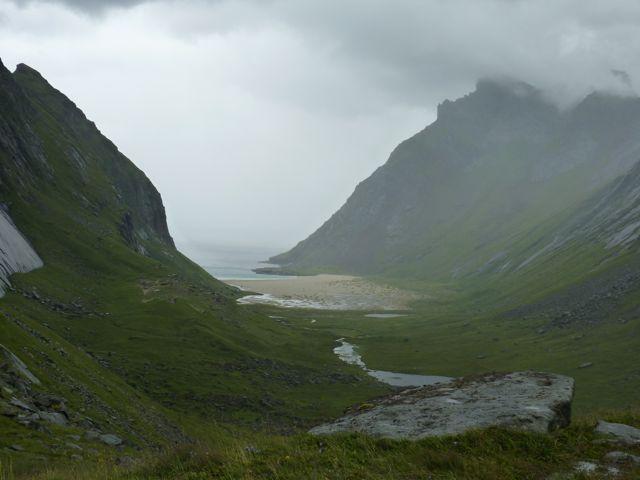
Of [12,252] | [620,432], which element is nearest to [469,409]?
[620,432]

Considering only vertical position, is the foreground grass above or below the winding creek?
above

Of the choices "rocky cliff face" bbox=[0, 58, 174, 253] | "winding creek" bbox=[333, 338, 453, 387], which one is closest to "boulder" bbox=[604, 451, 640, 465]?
"winding creek" bbox=[333, 338, 453, 387]

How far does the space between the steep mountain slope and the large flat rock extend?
16.4 metres

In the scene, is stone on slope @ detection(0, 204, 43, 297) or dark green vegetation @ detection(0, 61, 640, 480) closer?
dark green vegetation @ detection(0, 61, 640, 480)

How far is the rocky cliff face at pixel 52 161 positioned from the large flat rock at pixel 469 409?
340 ft

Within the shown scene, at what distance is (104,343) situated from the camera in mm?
69000

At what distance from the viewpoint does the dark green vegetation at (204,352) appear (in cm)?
1412

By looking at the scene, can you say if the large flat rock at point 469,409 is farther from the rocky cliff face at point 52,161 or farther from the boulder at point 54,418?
the rocky cliff face at point 52,161

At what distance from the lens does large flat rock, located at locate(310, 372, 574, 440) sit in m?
15.3

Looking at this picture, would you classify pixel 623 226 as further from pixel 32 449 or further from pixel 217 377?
pixel 32 449

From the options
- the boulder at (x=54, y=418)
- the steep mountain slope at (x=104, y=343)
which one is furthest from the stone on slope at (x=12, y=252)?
the boulder at (x=54, y=418)

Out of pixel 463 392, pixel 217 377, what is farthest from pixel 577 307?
pixel 463 392

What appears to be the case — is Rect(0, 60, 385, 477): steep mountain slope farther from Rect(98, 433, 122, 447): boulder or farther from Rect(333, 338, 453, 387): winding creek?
Rect(333, 338, 453, 387): winding creek

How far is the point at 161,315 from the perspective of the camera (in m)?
88.5
